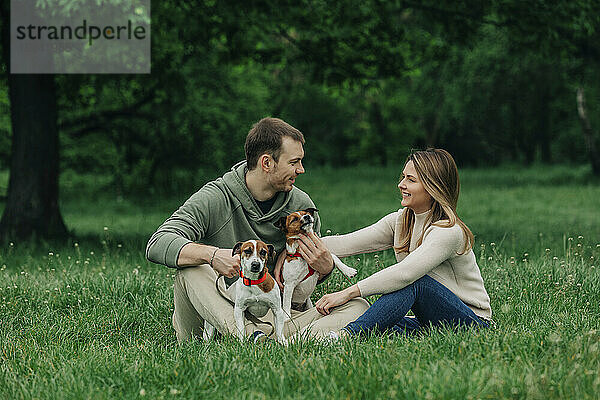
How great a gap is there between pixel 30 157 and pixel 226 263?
26.9 ft

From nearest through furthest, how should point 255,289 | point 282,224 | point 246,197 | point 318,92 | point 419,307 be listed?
1. point 255,289
2. point 419,307
3. point 282,224
4. point 246,197
5. point 318,92

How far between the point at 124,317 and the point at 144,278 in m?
0.85

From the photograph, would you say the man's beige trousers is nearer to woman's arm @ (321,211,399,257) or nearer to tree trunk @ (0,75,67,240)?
woman's arm @ (321,211,399,257)

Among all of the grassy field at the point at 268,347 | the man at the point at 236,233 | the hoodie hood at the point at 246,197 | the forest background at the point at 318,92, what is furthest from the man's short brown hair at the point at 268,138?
the forest background at the point at 318,92

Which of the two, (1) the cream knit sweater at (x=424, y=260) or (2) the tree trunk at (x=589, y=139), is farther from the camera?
(2) the tree trunk at (x=589, y=139)

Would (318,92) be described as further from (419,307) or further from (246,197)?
(419,307)

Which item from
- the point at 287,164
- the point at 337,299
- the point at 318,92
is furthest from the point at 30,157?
the point at 318,92

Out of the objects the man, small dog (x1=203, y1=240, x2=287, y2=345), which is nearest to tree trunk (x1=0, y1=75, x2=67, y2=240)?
the man

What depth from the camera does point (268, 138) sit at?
5.09 meters

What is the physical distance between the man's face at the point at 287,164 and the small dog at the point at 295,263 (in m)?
0.26

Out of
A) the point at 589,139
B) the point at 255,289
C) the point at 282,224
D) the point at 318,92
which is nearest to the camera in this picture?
the point at 255,289

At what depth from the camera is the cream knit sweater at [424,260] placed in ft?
15.3

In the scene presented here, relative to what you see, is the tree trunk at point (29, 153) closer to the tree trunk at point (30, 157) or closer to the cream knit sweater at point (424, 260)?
the tree trunk at point (30, 157)

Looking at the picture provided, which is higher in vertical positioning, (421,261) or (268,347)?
(421,261)
